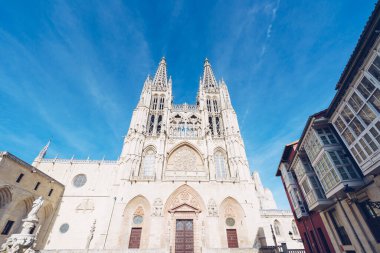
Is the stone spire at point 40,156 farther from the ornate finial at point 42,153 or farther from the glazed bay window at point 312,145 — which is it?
the glazed bay window at point 312,145

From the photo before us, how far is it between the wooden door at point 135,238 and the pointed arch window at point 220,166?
11036mm

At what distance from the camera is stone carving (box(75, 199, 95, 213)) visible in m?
20.8

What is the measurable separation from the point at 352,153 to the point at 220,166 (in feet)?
52.6

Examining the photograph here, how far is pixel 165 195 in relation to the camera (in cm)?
1911

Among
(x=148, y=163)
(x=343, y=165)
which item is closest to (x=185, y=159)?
(x=148, y=163)

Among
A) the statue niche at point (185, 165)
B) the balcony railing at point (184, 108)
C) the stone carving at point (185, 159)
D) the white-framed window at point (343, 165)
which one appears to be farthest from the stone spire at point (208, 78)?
the white-framed window at point (343, 165)

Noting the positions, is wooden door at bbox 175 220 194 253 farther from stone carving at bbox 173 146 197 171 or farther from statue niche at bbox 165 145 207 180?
stone carving at bbox 173 146 197 171

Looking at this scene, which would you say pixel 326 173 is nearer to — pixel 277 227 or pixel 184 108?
pixel 277 227

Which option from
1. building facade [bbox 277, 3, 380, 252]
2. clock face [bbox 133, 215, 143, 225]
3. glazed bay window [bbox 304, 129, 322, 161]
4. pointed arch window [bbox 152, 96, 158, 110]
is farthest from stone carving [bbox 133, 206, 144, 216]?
glazed bay window [bbox 304, 129, 322, 161]

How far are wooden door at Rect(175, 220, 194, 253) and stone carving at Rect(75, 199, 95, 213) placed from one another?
1137 centimetres

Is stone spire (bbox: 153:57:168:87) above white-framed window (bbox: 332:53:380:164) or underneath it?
above

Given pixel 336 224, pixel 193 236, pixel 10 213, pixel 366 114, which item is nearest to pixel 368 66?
pixel 366 114

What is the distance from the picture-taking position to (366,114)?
7.32 meters

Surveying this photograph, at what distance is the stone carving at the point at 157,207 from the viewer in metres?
17.8
